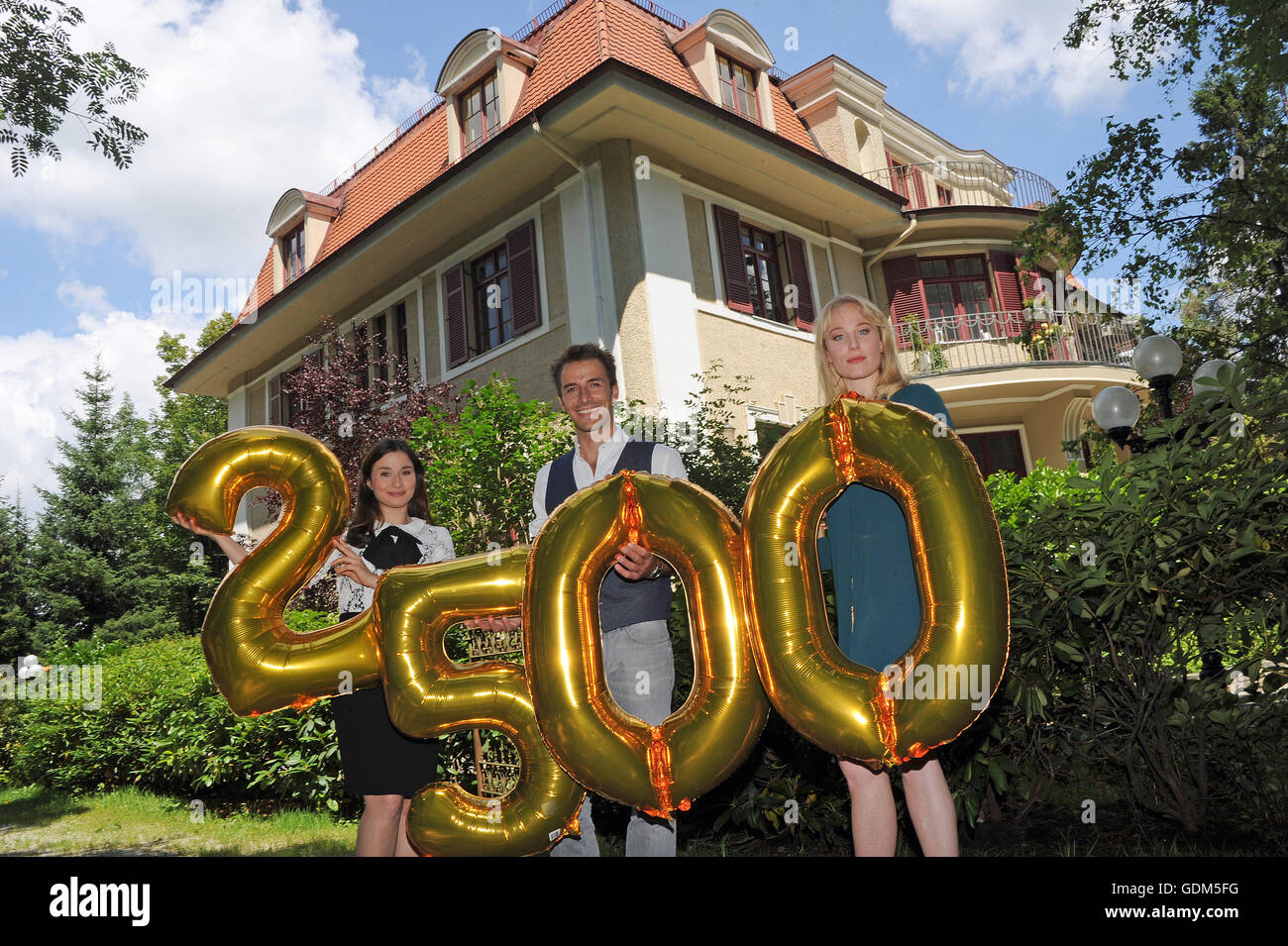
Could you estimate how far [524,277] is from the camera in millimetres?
12078

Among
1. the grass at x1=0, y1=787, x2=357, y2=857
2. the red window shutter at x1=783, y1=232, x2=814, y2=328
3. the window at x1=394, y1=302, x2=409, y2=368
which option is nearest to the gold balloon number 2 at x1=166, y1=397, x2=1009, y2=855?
the grass at x1=0, y1=787, x2=357, y2=857

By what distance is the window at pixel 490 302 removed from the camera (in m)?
12.6

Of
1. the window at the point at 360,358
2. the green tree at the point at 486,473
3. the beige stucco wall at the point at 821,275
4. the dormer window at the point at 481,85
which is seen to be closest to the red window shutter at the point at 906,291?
the beige stucco wall at the point at 821,275

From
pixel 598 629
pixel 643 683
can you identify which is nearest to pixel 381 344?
pixel 643 683

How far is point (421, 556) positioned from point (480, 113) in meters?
11.7

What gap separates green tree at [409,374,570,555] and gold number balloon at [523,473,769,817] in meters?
A: 4.61

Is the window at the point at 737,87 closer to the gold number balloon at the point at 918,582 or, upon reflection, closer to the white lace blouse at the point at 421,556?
the white lace blouse at the point at 421,556

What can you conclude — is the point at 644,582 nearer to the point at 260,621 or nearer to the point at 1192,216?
the point at 260,621

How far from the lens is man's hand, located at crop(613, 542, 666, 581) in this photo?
2561mm

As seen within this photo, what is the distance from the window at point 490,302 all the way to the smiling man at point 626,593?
31.7ft

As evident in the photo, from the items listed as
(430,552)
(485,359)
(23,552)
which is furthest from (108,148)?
(23,552)

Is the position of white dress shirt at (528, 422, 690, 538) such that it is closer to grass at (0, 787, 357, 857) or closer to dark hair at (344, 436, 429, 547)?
dark hair at (344, 436, 429, 547)

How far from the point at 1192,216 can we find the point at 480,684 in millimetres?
11957

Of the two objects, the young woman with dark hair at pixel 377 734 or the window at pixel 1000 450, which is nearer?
the young woman with dark hair at pixel 377 734
